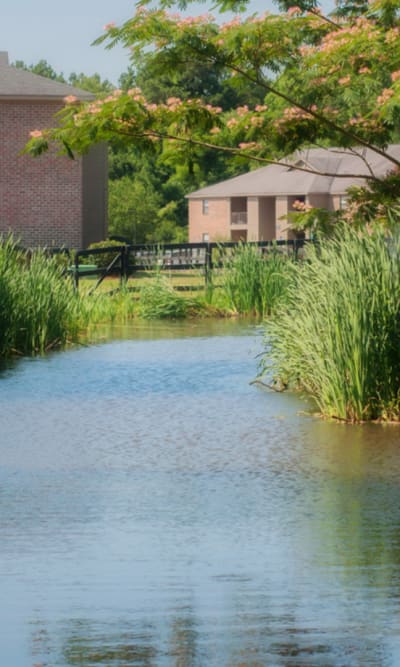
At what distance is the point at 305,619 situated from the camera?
6.33 m

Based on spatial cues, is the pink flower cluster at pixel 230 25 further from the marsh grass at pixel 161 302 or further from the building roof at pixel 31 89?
Answer: the building roof at pixel 31 89

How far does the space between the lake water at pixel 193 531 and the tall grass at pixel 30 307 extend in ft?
12.1

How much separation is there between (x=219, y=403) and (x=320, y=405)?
49.5 inches

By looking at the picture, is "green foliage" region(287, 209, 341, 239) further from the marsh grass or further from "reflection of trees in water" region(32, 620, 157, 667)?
"reflection of trees in water" region(32, 620, 157, 667)

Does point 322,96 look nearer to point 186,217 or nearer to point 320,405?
point 320,405

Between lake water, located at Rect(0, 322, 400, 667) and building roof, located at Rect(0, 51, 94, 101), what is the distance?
2466 centimetres

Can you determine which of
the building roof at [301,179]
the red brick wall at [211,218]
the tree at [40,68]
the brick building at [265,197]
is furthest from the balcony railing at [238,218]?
the tree at [40,68]

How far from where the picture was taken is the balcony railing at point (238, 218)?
84.1 metres

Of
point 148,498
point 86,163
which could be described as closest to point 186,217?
point 86,163

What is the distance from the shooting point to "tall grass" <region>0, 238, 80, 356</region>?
65.2 ft

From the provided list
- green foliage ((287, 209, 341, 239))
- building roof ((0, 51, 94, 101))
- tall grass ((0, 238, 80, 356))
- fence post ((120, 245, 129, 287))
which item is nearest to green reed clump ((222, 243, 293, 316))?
fence post ((120, 245, 129, 287))

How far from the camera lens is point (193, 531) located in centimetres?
852

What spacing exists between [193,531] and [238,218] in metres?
76.4

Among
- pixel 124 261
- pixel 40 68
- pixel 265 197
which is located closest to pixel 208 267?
pixel 124 261
